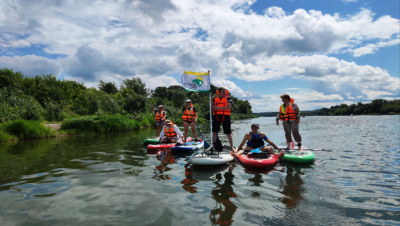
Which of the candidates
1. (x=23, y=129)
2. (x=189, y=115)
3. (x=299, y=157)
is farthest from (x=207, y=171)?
(x=23, y=129)

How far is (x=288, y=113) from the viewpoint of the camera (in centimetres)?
905

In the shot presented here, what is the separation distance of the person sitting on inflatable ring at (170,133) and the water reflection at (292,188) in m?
6.41

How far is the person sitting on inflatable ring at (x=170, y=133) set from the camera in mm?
11871

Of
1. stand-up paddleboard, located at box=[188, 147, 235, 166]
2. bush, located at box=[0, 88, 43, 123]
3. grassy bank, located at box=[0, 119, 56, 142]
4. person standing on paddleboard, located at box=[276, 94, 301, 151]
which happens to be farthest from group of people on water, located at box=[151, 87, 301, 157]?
bush, located at box=[0, 88, 43, 123]

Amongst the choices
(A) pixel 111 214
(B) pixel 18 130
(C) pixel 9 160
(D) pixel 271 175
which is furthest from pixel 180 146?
(B) pixel 18 130

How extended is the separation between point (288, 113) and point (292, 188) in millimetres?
4233

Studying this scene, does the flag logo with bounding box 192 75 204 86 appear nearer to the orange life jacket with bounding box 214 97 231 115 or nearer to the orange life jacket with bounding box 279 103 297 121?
the orange life jacket with bounding box 214 97 231 115

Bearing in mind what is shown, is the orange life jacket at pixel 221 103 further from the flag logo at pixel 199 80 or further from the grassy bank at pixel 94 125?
the grassy bank at pixel 94 125

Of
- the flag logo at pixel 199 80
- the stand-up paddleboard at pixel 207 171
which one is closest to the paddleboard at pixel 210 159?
the stand-up paddleboard at pixel 207 171

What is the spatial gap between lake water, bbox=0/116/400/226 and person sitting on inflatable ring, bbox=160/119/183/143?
3.58m

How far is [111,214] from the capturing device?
412cm

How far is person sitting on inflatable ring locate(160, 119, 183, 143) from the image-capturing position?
11.9m

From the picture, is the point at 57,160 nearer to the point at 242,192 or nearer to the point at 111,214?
the point at 111,214

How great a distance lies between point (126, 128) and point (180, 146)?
15497 mm
